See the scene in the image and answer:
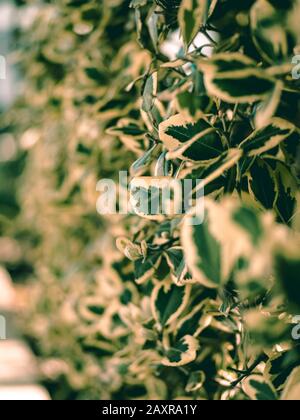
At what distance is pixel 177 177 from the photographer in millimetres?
717

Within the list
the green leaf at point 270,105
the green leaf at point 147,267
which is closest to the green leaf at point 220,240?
the green leaf at point 270,105

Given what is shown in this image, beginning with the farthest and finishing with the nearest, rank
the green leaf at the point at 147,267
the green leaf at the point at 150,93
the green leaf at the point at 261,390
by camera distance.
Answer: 1. the green leaf at the point at 147,267
2. the green leaf at the point at 150,93
3. the green leaf at the point at 261,390

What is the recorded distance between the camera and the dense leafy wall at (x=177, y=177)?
1.71 feet

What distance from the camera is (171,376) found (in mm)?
1221

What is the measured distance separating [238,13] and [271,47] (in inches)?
15.8

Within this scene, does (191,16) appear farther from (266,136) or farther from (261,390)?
(261,390)

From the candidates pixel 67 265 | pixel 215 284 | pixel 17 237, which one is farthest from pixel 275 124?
pixel 17 237

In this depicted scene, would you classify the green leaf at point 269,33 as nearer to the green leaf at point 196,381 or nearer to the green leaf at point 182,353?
the green leaf at point 182,353

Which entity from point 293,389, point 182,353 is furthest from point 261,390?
point 182,353

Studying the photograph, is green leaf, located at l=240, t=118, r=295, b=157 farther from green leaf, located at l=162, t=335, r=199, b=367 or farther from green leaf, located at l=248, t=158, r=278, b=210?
green leaf, located at l=162, t=335, r=199, b=367

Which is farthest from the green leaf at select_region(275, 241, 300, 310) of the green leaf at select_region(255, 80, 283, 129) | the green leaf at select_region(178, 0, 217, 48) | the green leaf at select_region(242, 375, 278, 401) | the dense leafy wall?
the green leaf at select_region(178, 0, 217, 48)

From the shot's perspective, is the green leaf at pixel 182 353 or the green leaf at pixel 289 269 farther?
the green leaf at pixel 182 353

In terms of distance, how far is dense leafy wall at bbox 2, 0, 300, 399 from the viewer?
0.52 m
